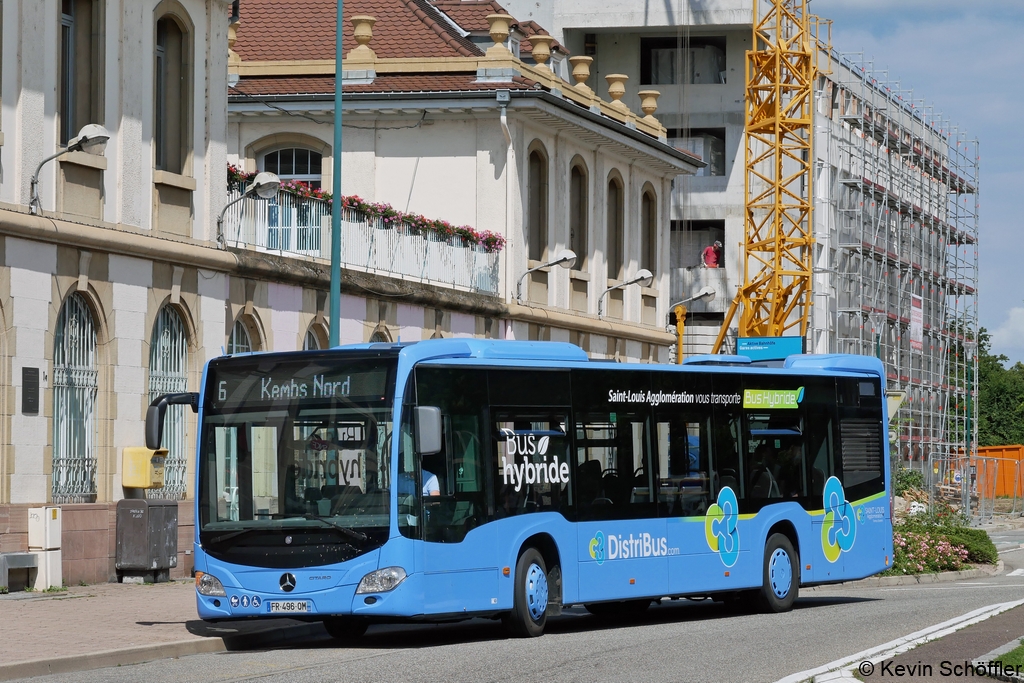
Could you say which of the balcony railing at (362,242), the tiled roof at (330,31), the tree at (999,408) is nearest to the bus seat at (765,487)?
the balcony railing at (362,242)

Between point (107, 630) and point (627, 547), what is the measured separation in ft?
18.0

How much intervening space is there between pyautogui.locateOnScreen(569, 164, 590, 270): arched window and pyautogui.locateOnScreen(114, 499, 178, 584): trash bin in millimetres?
19774

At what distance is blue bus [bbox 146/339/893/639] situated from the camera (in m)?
16.2

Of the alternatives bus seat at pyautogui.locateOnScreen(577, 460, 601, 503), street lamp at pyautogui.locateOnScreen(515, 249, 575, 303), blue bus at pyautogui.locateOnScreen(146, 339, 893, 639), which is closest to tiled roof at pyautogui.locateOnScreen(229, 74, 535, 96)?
street lamp at pyautogui.locateOnScreen(515, 249, 575, 303)

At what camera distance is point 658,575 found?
1945 centimetres

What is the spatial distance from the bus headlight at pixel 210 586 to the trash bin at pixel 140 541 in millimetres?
6820

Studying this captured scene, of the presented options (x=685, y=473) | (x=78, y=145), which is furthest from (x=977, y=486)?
(x=78, y=145)

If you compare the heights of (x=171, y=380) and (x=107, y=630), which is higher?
(x=171, y=380)

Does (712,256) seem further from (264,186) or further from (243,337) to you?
(264,186)

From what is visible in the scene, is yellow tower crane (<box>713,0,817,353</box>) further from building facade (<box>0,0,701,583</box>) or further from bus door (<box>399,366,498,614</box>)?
bus door (<box>399,366,498,614</box>)

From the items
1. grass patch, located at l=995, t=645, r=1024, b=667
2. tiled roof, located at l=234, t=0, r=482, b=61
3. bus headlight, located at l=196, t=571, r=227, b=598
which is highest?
tiled roof, located at l=234, t=0, r=482, b=61

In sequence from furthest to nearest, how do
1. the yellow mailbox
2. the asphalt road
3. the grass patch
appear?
the yellow mailbox → the asphalt road → the grass patch

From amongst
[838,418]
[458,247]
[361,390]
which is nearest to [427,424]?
[361,390]

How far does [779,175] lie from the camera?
66.2 metres
